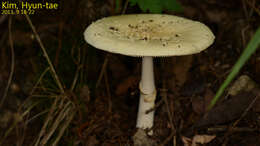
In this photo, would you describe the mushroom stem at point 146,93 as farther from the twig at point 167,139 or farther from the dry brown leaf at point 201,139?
the dry brown leaf at point 201,139

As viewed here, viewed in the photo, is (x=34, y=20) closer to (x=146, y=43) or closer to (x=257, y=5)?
(x=146, y=43)

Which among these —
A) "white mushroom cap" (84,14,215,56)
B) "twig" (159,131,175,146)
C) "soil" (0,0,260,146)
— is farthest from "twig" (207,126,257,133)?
"white mushroom cap" (84,14,215,56)

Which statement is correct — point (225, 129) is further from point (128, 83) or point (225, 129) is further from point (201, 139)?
point (128, 83)

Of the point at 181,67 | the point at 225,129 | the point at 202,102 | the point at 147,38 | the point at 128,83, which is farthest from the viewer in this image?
the point at 128,83

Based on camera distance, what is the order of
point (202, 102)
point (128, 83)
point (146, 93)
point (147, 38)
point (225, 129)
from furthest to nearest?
point (128, 83) < point (202, 102) < point (146, 93) < point (225, 129) < point (147, 38)

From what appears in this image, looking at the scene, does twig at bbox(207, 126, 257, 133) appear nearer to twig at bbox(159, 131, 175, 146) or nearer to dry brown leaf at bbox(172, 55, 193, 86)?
twig at bbox(159, 131, 175, 146)

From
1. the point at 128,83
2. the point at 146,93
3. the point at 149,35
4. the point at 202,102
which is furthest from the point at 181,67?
the point at 149,35

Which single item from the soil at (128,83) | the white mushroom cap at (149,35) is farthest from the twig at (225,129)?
the white mushroom cap at (149,35)
